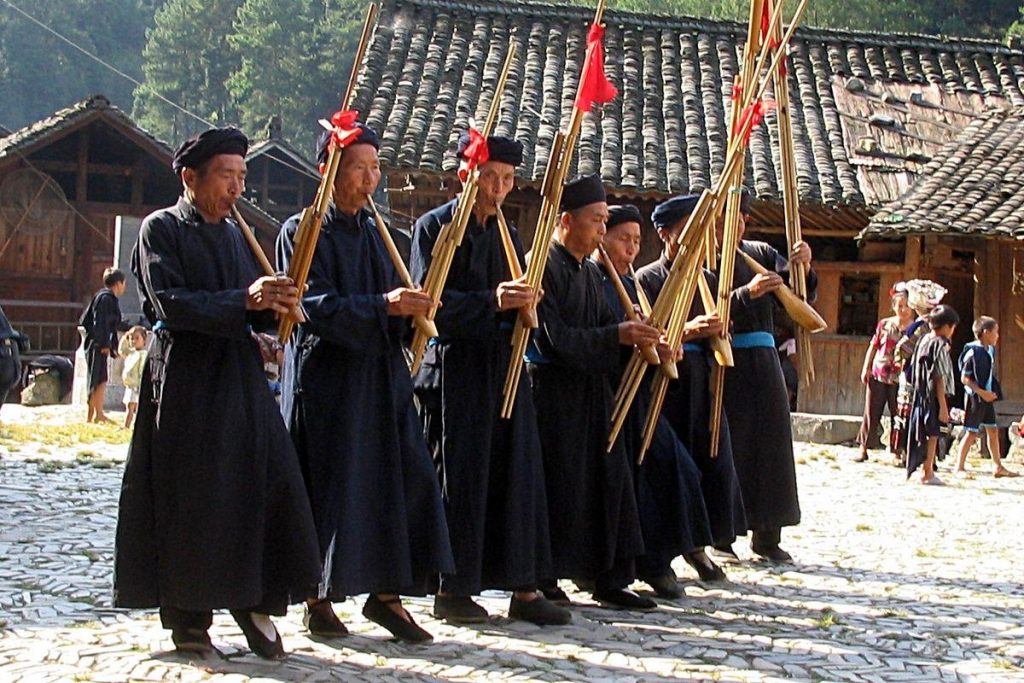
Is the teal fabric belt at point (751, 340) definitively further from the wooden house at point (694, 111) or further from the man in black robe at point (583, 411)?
the wooden house at point (694, 111)

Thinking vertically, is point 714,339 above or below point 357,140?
below

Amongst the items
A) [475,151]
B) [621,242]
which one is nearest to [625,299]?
[621,242]

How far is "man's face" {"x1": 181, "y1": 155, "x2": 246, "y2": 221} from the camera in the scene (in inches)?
194

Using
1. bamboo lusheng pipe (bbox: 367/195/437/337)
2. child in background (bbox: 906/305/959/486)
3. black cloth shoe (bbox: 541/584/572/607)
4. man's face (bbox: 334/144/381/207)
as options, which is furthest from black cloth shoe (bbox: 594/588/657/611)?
child in background (bbox: 906/305/959/486)

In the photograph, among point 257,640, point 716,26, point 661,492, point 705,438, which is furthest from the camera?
point 716,26

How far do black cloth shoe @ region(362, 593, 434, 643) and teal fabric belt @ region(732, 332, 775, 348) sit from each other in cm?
279

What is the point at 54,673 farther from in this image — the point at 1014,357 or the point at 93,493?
the point at 1014,357

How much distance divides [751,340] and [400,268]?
9.07ft

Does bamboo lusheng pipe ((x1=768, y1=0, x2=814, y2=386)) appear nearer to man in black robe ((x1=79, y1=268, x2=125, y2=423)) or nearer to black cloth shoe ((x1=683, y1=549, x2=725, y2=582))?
black cloth shoe ((x1=683, y1=549, x2=725, y2=582))

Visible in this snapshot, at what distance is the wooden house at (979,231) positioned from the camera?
16.1 m

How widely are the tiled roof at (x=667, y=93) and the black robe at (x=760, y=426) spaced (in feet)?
32.6

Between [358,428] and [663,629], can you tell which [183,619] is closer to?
[358,428]

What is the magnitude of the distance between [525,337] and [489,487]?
59 centimetres

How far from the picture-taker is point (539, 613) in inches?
224
